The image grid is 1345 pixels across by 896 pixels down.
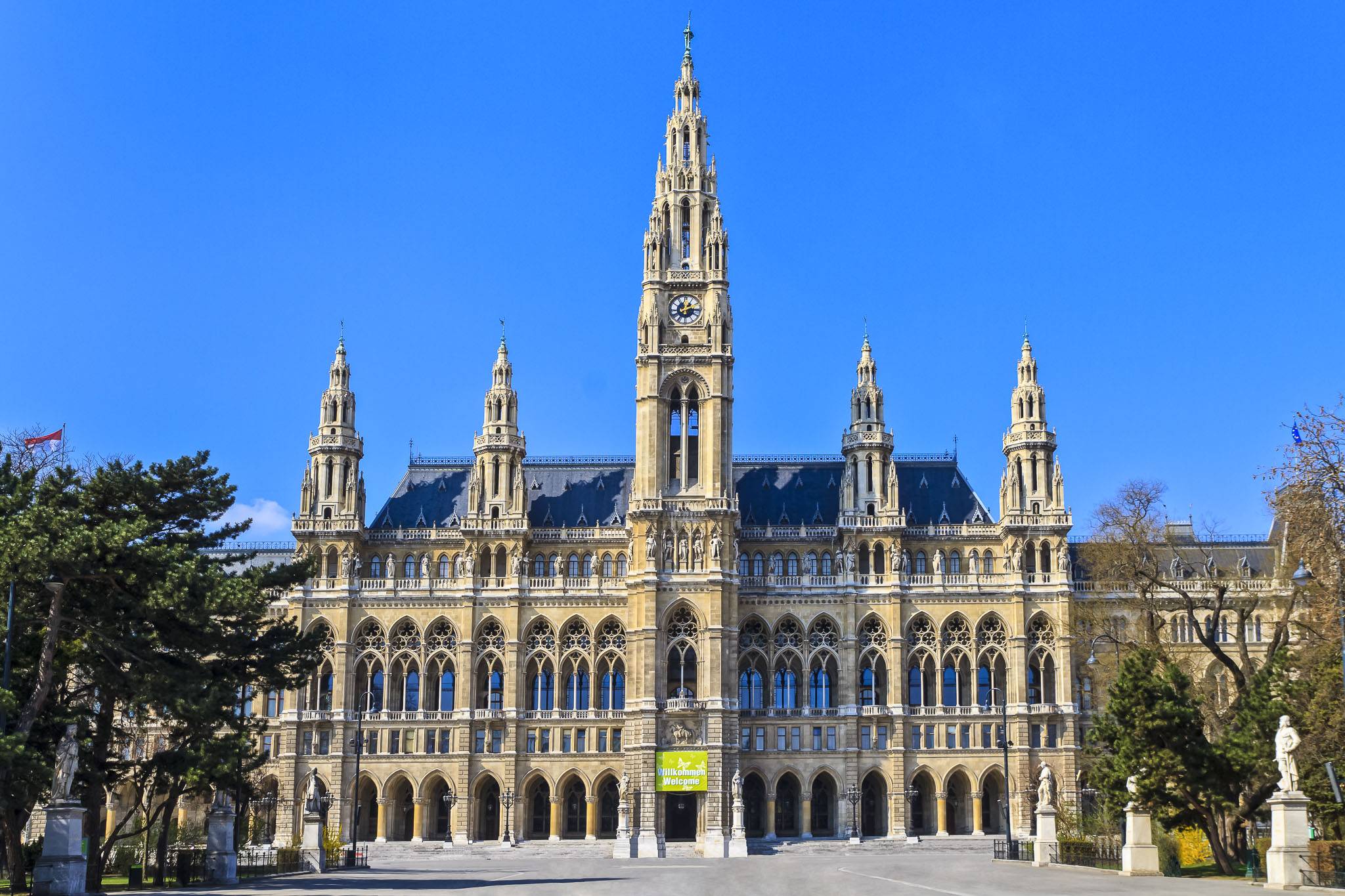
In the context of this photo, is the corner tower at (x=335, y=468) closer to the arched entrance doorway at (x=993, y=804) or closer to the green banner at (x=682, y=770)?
the green banner at (x=682, y=770)

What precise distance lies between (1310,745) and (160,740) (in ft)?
235

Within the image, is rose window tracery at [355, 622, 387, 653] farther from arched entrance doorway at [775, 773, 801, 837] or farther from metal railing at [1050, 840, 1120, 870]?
metal railing at [1050, 840, 1120, 870]

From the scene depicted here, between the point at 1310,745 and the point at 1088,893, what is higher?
the point at 1310,745

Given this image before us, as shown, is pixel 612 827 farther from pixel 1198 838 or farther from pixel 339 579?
pixel 1198 838

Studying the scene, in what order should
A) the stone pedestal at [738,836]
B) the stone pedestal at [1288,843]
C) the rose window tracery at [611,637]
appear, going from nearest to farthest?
the stone pedestal at [1288,843], the stone pedestal at [738,836], the rose window tracery at [611,637]

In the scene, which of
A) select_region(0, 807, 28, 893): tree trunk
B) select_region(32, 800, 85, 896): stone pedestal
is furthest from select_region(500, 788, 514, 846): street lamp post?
select_region(32, 800, 85, 896): stone pedestal

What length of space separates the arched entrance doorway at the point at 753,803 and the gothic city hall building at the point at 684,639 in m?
0.19

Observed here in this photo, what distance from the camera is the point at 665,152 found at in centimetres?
10394

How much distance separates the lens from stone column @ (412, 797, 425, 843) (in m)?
93.2

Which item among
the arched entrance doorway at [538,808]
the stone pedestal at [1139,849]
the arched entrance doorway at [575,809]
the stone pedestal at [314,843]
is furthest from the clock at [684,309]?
the stone pedestal at [1139,849]

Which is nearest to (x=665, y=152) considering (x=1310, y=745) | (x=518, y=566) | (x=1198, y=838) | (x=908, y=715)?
(x=518, y=566)

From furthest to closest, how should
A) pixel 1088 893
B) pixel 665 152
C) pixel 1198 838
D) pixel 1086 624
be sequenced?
pixel 665 152
pixel 1086 624
pixel 1198 838
pixel 1088 893

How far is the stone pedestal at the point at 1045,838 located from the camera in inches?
2388

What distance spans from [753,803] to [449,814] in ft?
63.7
